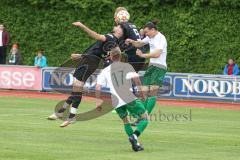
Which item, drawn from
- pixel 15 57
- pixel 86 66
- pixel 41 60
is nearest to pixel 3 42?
pixel 15 57

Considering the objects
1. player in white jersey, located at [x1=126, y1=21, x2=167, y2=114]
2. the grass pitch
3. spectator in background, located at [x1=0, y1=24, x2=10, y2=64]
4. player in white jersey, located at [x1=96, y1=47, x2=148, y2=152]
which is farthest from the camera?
spectator in background, located at [x1=0, y1=24, x2=10, y2=64]

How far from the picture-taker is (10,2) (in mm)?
36094

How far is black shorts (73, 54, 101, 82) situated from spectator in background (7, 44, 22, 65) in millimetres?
15439

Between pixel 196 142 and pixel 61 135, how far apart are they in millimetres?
2511

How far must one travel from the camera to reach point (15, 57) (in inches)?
1314

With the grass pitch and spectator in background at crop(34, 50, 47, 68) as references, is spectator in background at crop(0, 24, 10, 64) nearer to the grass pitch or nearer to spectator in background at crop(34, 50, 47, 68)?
spectator in background at crop(34, 50, 47, 68)

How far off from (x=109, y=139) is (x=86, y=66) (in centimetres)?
363

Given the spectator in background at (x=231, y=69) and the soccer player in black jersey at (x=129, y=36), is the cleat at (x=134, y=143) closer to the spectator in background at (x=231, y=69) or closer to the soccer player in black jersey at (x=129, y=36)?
the soccer player in black jersey at (x=129, y=36)

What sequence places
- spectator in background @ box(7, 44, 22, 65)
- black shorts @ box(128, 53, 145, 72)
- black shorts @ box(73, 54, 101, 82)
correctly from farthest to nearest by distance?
spectator in background @ box(7, 44, 22, 65) → black shorts @ box(128, 53, 145, 72) → black shorts @ box(73, 54, 101, 82)

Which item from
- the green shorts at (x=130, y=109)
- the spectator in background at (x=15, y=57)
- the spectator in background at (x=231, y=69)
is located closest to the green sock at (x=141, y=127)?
the green shorts at (x=130, y=109)

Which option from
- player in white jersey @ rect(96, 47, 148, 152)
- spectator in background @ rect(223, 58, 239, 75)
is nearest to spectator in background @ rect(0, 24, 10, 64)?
spectator in background @ rect(223, 58, 239, 75)

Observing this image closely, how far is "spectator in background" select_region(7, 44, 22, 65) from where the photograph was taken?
109ft

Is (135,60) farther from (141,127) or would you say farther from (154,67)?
(141,127)

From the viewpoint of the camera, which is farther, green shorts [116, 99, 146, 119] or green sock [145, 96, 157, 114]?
green sock [145, 96, 157, 114]
